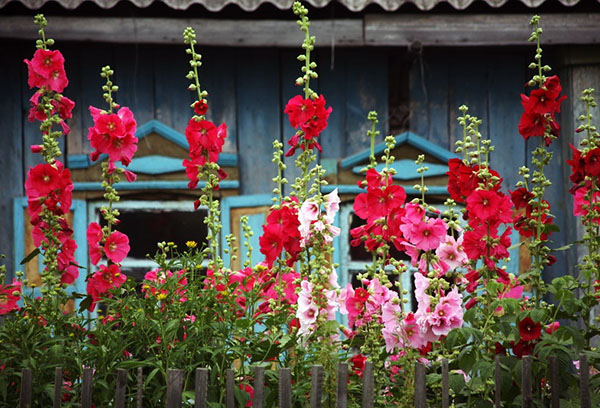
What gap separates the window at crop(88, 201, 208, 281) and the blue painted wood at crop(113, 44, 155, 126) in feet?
1.66

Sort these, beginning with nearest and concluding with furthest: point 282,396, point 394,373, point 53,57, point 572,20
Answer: point 282,396 < point 394,373 < point 53,57 < point 572,20

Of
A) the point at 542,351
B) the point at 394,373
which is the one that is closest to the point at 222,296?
the point at 394,373

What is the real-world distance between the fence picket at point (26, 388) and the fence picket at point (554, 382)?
1.50m

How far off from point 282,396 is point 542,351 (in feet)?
2.62

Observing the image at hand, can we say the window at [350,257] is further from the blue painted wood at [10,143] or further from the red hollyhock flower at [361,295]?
the red hollyhock flower at [361,295]

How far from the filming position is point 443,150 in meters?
4.78

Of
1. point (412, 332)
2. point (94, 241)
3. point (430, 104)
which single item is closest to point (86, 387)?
point (94, 241)

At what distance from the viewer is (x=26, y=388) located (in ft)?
7.78

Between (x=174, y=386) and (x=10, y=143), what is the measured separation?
2.94 metres

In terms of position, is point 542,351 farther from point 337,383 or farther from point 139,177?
point 139,177

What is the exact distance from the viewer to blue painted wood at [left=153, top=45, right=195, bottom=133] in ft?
15.9

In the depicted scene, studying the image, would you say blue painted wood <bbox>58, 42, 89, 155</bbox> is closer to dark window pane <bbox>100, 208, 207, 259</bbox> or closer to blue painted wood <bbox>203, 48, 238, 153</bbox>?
dark window pane <bbox>100, 208, 207, 259</bbox>

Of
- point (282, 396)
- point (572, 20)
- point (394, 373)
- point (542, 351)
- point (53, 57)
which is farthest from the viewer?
point (572, 20)

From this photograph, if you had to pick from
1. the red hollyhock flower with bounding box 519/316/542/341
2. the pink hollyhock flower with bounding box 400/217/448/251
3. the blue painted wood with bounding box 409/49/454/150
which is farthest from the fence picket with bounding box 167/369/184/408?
the blue painted wood with bounding box 409/49/454/150
